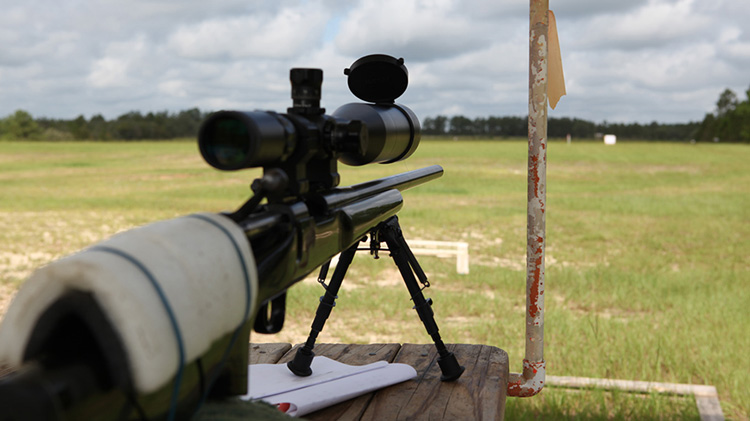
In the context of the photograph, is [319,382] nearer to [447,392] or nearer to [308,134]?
[447,392]

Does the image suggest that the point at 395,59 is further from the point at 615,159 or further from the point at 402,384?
the point at 615,159

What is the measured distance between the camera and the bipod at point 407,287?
7.34ft

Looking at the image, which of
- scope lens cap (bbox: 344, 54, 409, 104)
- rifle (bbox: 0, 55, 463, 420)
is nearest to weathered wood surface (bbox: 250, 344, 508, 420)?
rifle (bbox: 0, 55, 463, 420)

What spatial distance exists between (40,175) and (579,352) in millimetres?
26762

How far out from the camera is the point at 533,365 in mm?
2828

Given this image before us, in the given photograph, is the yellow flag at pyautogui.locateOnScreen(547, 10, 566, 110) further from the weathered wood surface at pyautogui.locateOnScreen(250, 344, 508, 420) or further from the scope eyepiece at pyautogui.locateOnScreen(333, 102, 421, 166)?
the weathered wood surface at pyautogui.locateOnScreen(250, 344, 508, 420)

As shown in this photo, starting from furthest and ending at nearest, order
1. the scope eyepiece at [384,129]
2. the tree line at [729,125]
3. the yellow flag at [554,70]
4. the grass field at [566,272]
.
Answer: the tree line at [729,125] < the grass field at [566,272] < the yellow flag at [554,70] < the scope eyepiece at [384,129]

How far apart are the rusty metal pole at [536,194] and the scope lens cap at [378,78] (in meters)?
0.71

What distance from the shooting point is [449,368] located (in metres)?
2.26

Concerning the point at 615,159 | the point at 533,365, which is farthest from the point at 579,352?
the point at 615,159

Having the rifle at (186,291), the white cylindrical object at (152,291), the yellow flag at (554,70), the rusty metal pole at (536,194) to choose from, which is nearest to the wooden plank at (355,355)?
the rusty metal pole at (536,194)

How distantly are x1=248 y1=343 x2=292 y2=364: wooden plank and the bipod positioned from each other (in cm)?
22

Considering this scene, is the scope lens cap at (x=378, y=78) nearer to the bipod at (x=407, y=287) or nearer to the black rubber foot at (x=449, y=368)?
the bipod at (x=407, y=287)

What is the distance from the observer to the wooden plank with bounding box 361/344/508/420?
1.98 metres
